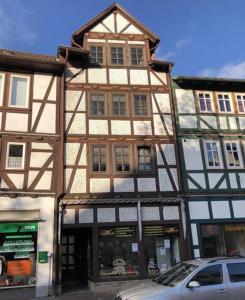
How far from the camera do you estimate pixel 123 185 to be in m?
15.6

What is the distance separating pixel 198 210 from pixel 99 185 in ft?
14.7

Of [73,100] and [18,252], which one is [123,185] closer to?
[73,100]

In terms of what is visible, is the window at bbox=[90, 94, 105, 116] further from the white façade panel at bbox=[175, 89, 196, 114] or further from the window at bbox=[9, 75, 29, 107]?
the white façade panel at bbox=[175, 89, 196, 114]

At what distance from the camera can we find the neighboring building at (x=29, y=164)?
1390cm

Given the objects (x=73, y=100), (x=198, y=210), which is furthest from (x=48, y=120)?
(x=198, y=210)

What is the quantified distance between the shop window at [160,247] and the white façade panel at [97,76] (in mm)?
7097

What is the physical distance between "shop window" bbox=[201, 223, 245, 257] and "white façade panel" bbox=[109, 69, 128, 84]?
7.68 metres

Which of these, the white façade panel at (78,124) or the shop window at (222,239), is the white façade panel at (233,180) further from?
the white façade panel at (78,124)

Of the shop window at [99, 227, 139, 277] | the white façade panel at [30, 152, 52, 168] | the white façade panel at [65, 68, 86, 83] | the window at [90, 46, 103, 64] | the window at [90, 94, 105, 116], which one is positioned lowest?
the shop window at [99, 227, 139, 277]

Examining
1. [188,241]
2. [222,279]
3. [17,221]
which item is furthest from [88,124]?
[222,279]

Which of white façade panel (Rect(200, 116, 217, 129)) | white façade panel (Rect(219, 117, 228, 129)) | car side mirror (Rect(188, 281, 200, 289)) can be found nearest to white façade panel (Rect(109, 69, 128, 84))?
white façade panel (Rect(200, 116, 217, 129))

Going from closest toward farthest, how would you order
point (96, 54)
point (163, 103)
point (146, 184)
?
point (146, 184), point (163, 103), point (96, 54)

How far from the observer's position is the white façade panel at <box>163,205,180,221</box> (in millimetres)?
15531

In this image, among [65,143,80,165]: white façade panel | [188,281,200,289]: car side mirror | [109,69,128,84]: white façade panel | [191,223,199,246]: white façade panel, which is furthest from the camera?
[109,69,128,84]: white façade panel
